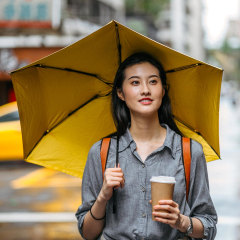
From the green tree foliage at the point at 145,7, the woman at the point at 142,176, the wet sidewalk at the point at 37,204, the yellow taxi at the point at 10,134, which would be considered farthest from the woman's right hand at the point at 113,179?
the green tree foliage at the point at 145,7

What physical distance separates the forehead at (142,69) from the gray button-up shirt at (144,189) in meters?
0.32

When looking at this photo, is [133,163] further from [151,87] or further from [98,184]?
[151,87]

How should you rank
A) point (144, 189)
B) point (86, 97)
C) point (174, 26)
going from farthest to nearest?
point (174, 26) → point (86, 97) → point (144, 189)

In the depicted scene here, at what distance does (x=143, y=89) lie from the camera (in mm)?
2174

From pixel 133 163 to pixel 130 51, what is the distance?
24.0 inches

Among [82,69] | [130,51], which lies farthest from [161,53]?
[82,69]

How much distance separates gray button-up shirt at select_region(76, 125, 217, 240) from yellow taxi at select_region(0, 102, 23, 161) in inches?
315

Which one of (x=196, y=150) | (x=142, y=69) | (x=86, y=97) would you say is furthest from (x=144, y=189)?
(x=86, y=97)

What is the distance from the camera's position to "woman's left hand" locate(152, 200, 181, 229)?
1.83 m

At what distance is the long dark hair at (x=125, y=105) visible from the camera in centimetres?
227

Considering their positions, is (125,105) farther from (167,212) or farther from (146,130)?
(167,212)

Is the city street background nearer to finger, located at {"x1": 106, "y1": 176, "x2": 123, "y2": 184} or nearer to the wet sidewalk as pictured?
the wet sidewalk

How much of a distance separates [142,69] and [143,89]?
12 centimetres

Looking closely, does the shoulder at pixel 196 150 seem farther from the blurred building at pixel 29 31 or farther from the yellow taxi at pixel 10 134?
the blurred building at pixel 29 31
